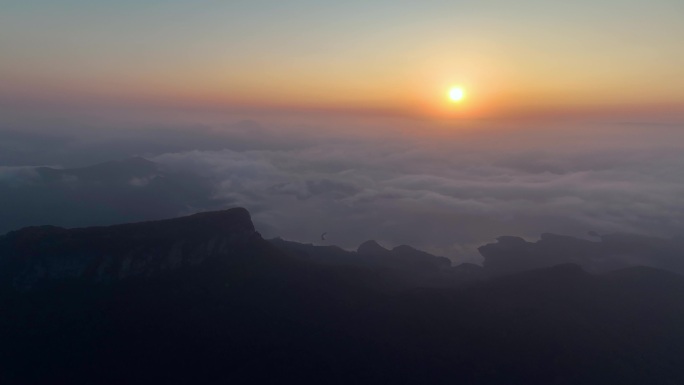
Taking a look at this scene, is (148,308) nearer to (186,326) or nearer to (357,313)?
(186,326)

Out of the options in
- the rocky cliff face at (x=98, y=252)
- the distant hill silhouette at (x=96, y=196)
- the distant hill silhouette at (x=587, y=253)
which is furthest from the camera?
the distant hill silhouette at (x=96, y=196)

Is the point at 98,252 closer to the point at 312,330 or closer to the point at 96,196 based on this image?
the point at 312,330

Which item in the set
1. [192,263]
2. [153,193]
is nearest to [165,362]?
[192,263]

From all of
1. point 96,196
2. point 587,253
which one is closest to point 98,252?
point 96,196

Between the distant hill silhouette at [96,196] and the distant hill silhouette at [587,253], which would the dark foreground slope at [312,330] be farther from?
the distant hill silhouette at [96,196]

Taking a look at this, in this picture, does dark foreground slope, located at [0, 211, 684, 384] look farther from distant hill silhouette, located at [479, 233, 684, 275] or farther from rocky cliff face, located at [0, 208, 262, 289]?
distant hill silhouette, located at [479, 233, 684, 275]

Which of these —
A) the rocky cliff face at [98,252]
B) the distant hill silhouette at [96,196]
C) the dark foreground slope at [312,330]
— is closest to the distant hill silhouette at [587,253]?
the dark foreground slope at [312,330]
